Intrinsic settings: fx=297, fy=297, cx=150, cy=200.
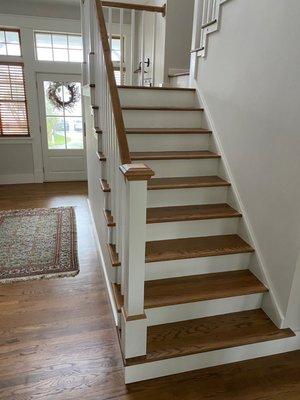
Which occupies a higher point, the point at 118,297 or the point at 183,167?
the point at 183,167

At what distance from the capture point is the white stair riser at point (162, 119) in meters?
2.70

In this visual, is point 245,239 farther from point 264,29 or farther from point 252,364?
point 264,29

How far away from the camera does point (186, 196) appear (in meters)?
2.37

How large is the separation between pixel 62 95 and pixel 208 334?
4.74 m

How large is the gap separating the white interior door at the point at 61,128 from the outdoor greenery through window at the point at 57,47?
0.30 m

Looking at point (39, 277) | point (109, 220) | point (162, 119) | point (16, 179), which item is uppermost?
point (162, 119)

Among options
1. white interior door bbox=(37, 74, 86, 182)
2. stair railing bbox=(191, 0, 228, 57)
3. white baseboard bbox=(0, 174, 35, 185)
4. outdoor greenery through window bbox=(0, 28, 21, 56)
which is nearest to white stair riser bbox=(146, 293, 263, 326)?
stair railing bbox=(191, 0, 228, 57)

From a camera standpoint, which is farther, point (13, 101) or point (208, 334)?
point (13, 101)

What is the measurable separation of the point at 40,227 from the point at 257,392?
285 centimetres

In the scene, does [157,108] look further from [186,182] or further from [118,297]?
[118,297]

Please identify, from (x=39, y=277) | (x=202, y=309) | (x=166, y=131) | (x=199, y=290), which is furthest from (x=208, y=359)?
(x=166, y=131)

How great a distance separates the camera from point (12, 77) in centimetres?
493

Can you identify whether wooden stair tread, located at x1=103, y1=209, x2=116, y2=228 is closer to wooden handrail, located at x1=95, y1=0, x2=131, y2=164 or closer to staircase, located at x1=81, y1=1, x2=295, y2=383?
staircase, located at x1=81, y1=1, x2=295, y2=383

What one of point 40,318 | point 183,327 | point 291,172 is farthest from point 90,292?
point 291,172
